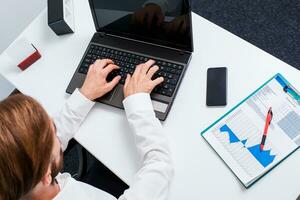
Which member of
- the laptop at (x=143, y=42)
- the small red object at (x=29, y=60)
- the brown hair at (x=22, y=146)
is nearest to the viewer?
the brown hair at (x=22, y=146)

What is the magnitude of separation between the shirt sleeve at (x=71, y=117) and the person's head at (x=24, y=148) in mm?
287

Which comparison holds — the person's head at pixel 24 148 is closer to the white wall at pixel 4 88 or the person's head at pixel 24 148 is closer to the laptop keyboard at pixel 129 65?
the laptop keyboard at pixel 129 65

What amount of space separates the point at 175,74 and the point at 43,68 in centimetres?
45

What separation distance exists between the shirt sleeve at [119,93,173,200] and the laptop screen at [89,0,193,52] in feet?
0.62

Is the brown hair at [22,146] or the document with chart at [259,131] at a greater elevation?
the brown hair at [22,146]

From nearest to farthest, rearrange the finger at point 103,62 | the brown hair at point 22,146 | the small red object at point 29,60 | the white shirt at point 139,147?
the brown hair at point 22,146
the white shirt at point 139,147
the finger at point 103,62
the small red object at point 29,60

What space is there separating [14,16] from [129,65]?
88 cm

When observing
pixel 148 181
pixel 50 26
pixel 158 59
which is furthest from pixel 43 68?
pixel 148 181

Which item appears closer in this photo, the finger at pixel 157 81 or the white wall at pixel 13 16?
the finger at pixel 157 81

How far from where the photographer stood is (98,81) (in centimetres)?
116

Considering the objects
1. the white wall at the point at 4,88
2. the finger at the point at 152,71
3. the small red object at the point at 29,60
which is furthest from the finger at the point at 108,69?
the white wall at the point at 4,88

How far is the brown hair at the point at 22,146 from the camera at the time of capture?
2.41 feet

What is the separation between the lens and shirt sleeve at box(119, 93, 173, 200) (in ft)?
3.18

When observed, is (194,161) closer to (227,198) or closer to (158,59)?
(227,198)
